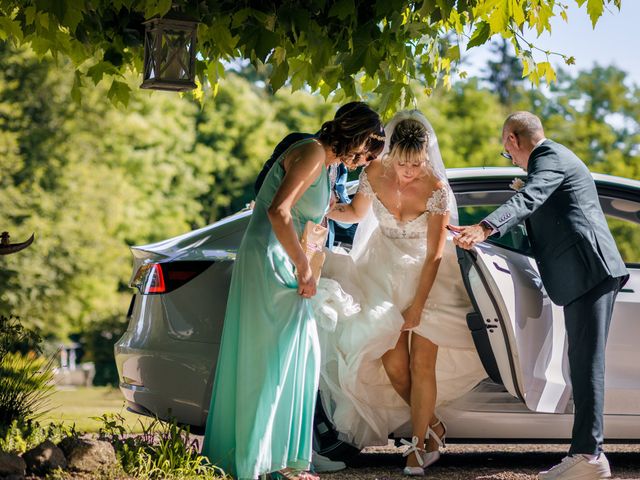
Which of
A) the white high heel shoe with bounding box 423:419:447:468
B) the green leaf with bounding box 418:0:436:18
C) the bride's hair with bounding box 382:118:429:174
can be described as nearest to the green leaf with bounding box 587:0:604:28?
the green leaf with bounding box 418:0:436:18

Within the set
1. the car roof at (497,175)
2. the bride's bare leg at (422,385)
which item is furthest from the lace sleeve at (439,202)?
the bride's bare leg at (422,385)

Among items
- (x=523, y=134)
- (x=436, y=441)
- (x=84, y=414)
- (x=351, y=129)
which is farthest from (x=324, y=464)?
(x=84, y=414)

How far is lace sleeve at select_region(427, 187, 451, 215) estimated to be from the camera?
20.8ft

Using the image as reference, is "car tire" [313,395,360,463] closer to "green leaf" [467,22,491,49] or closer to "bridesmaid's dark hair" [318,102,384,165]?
"bridesmaid's dark hair" [318,102,384,165]

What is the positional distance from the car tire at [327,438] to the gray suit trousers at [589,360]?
4.65 feet

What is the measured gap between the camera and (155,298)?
6.49 m

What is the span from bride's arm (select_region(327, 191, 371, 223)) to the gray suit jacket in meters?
1.08

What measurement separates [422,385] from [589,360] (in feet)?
3.41

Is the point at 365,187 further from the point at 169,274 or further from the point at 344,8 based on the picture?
the point at 344,8

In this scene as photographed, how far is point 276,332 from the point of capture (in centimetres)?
564

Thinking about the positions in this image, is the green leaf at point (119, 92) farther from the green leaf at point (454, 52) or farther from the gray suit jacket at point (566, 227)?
the gray suit jacket at point (566, 227)

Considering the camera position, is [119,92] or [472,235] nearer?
[472,235]

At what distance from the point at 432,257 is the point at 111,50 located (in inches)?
98.4

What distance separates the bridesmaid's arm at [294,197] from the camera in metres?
5.43
